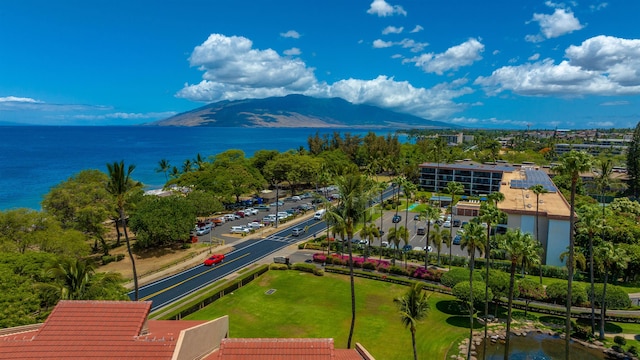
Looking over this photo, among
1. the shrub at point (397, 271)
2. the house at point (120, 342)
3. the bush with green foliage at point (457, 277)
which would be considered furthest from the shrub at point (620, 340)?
the house at point (120, 342)

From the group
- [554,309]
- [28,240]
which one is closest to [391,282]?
[554,309]

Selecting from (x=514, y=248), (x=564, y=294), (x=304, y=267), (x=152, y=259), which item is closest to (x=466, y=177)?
(x=564, y=294)

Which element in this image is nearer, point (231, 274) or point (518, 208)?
point (231, 274)

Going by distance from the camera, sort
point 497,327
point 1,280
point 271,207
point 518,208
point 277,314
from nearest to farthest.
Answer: point 1,280 → point 497,327 → point 277,314 → point 518,208 → point 271,207

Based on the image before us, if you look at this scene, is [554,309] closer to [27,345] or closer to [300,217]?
[27,345]

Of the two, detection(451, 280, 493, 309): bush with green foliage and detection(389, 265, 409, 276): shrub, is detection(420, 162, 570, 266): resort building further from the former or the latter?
detection(451, 280, 493, 309): bush with green foliage
